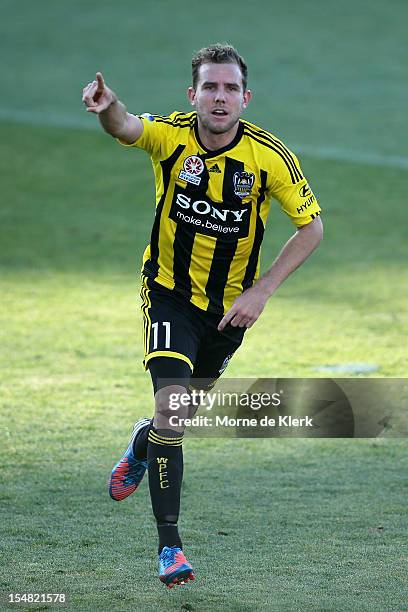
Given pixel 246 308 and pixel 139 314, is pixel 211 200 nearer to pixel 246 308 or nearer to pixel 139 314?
pixel 246 308

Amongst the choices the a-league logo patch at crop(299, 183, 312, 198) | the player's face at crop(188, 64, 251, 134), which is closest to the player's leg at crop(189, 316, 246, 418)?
the a-league logo patch at crop(299, 183, 312, 198)

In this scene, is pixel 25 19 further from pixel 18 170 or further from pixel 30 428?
pixel 30 428

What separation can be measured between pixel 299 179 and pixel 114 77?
15432 mm

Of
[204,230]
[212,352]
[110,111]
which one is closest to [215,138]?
[204,230]

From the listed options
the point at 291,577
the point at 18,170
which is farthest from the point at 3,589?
the point at 18,170

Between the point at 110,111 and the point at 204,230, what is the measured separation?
78 cm

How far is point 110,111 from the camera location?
4910mm

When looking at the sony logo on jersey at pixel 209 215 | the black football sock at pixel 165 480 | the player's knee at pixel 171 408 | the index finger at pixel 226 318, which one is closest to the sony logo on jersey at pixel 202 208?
the sony logo on jersey at pixel 209 215

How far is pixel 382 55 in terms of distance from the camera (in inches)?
826

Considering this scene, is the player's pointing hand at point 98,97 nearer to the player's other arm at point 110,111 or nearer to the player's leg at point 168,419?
the player's other arm at point 110,111

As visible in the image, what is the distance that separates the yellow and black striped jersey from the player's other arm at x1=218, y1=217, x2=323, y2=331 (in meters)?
0.07

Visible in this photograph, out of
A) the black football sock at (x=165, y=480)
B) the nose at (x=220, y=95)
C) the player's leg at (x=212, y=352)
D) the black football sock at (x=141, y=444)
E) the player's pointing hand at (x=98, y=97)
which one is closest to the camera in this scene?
the player's pointing hand at (x=98, y=97)

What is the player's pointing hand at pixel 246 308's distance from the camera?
5.22 m

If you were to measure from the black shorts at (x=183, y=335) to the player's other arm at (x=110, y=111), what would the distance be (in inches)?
29.5
